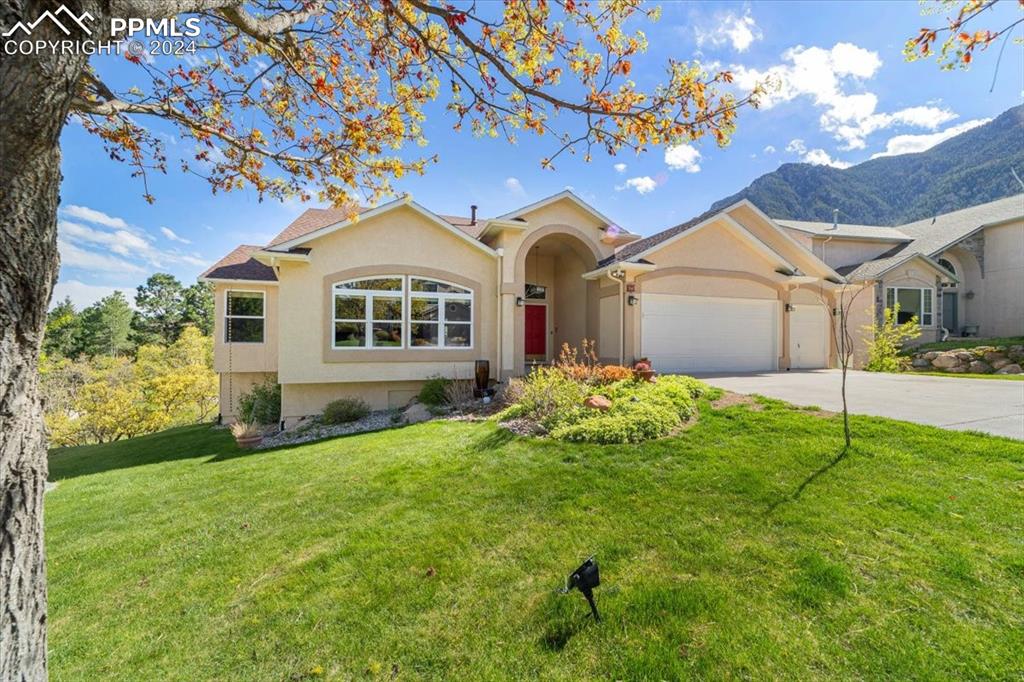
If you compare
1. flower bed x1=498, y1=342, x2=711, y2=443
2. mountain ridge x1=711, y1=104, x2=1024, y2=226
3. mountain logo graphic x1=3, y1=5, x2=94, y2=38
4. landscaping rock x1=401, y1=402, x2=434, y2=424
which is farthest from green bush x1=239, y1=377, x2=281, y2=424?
mountain ridge x1=711, y1=104, x2=1024, y2=226

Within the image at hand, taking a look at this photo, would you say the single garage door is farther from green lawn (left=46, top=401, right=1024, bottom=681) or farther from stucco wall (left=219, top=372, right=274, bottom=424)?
stucco wall (left=219, top=372, right=274, bottom=424)

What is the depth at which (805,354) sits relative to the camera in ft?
51.3

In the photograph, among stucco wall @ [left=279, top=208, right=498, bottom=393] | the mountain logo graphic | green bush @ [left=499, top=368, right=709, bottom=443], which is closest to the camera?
the mountain logo graphic

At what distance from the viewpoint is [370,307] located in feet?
39.0

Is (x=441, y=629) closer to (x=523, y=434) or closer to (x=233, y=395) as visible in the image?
(x=523, y=434)

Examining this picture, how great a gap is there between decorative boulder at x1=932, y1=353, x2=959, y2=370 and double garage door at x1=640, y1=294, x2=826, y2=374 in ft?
13.9

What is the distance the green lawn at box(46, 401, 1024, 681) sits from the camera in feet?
8.67

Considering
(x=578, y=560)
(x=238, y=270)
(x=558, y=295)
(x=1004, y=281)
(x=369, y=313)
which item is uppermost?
(x=1004, y=281)

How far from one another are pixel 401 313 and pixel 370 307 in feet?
2.98

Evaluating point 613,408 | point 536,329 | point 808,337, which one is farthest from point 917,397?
point 536,329

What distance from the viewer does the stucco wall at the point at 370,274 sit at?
439 inches

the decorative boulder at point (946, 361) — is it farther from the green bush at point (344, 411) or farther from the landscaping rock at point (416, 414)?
the green bush at point (344, 411)

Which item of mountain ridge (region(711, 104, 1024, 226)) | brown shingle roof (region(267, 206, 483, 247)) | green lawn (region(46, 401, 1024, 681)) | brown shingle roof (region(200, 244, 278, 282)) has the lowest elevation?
green lawn (region(46, 401, 1024, 681))

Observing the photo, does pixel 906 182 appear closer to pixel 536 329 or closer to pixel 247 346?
pixel 536 329
